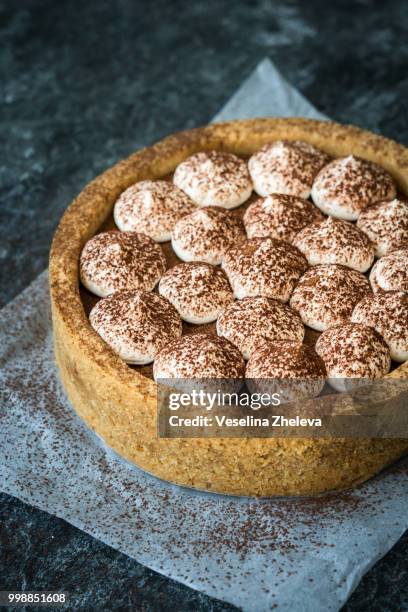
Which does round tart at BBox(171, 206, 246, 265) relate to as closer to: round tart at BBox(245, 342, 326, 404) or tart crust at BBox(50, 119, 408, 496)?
tart crust at BBox(50, 119, 408, 496)

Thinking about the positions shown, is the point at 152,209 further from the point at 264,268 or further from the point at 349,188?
the point at 349,188

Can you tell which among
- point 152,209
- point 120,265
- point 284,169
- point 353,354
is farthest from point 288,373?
point 284,169

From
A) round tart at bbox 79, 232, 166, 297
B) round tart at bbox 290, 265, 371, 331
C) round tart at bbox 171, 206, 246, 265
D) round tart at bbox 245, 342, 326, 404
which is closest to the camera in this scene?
round tart at bbox 245, 342, 326, 404

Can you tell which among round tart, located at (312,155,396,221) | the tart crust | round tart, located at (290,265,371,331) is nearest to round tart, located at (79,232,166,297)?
the tart crust

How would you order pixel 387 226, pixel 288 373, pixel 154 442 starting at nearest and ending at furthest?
pixel 288 373, pixel 154 442, pixel 387 226

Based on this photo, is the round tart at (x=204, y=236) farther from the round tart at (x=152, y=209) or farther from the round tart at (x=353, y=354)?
the round tart at (x=353, y=354)

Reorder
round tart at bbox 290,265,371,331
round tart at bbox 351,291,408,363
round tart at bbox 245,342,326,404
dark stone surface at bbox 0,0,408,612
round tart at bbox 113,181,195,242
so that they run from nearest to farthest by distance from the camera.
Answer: round tart at bbox 245,342,326,404 → round tart at bbox 351,291,408,363 → round tart at bbox 290,265,371,331 → round tart at bbox 113,181,195,242 → dark stone surface at bbox 0,0,408,612
